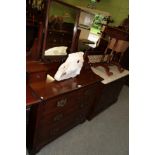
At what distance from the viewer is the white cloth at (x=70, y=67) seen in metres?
1.50

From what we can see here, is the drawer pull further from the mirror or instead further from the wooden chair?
the wooden chair

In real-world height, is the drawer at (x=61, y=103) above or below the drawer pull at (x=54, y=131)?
above

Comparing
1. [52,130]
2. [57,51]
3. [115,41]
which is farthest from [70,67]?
[115,41]

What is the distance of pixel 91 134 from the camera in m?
2.12

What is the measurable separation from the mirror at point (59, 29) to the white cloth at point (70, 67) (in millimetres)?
211

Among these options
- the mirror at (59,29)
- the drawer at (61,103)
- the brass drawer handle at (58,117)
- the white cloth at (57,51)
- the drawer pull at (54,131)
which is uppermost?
the mirror at (59,29)

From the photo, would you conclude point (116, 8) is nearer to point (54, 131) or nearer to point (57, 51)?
point (57, 51)

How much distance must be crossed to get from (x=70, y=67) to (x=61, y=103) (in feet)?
1.17

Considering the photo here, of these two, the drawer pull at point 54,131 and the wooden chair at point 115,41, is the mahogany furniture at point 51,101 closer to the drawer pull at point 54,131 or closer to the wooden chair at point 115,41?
the drawer pull at point 54,131

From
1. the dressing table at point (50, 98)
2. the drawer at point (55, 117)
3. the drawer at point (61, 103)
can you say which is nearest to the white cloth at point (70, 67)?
the dressing table at point (50, 98)

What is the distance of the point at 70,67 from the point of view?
1555mm
